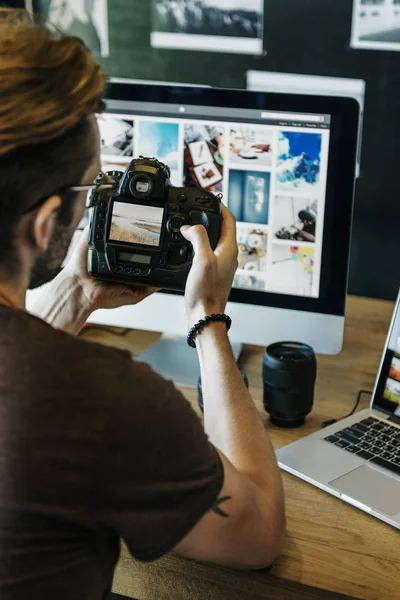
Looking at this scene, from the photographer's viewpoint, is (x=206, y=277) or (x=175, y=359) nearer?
(x=206, y=277)

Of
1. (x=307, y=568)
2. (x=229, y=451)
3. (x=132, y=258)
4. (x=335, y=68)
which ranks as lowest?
(x=307, y=568)

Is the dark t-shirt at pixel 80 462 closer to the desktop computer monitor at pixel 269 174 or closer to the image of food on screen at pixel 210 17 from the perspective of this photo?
the desktop computer monitor at pixel 269 174

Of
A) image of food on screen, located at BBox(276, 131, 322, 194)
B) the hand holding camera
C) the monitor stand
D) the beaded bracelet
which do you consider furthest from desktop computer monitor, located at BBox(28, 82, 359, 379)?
the beaded bracelet

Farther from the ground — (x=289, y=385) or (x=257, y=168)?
(x=257, y=168)

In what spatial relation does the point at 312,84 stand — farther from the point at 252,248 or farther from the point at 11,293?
the point at 11,293

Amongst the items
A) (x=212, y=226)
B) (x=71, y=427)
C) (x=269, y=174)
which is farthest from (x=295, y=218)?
(x=71, y=427)

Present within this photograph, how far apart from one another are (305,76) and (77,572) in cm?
120

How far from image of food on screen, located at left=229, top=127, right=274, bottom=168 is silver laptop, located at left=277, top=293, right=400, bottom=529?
0.32m

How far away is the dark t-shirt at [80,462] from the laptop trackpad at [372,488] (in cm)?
34

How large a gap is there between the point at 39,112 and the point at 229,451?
40 cm

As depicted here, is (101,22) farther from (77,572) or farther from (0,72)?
(77,572)

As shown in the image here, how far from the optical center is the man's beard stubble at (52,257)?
790 millimetres

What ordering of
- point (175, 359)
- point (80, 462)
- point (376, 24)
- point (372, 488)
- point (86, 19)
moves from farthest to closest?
point (86, 19)
point (376, 24)
point (175, 359)
point (372, 488)
point (80, 462)

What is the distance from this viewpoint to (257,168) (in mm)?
1227
